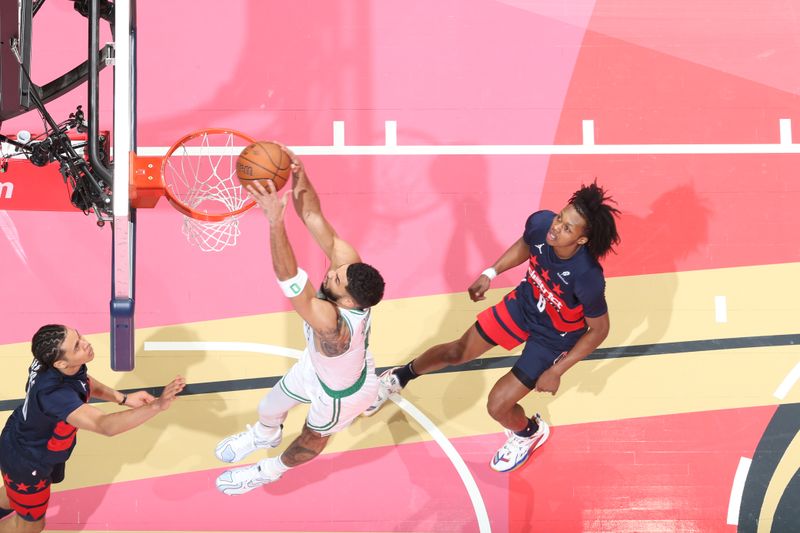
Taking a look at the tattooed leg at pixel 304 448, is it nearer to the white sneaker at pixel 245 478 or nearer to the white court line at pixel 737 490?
the white sneaker at pixel 245 478

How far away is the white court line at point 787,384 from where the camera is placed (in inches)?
→ 272

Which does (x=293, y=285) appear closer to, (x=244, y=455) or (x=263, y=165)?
(x=263, y=165)

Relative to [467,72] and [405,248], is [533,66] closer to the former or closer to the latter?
[467,72]

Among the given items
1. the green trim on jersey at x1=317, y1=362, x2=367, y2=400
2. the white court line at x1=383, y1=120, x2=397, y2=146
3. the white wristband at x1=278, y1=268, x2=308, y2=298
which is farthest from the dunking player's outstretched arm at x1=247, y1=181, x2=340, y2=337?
the white court line at x1=383, y1=120, x2=397, y2=146

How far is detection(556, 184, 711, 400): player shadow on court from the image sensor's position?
6.98 m

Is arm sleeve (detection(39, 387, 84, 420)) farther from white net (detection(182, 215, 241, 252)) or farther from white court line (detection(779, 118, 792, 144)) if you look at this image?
white court line (detection(779, 118, 792, 144))

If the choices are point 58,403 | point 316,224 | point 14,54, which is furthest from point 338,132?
point 58,403

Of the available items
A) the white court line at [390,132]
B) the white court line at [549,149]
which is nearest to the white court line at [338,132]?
the white court line at [549,149]

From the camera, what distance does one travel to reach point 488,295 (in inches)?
278

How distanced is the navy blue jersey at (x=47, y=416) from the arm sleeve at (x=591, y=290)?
3415mm

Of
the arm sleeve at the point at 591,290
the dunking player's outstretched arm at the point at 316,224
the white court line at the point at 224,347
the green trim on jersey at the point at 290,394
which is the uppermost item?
the dunking player's outstretched arm at the point at 316,224

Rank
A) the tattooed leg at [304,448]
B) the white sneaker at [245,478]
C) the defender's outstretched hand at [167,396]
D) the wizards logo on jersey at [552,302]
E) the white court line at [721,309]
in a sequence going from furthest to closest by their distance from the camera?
1. the white court line at [721,309]
2. the white sneaker at [245,478]
3. the tattooed leg at [304,448]
4. the wizards logo on jersey at [552,302]
5. the defender's outstretched hand at [167,396]

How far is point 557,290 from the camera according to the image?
18.8ft

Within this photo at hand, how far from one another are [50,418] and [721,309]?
540 cm
